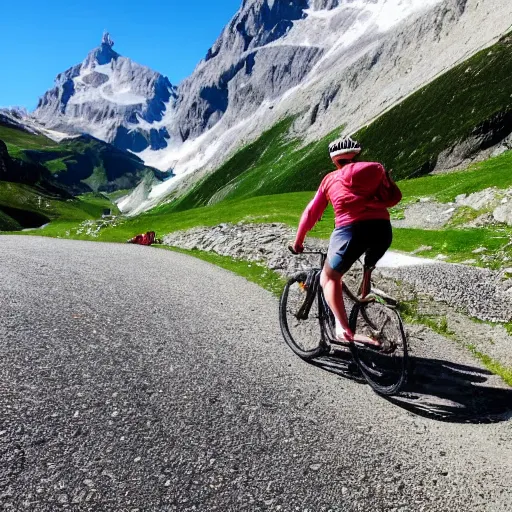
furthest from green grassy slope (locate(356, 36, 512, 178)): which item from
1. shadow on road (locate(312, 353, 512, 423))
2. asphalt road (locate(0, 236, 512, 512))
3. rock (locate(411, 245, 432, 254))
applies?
asphalt road (locate(0, 236, 512, 512))

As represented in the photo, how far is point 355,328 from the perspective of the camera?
8367 mm

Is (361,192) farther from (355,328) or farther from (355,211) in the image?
(355,328)

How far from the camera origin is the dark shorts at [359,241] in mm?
7828

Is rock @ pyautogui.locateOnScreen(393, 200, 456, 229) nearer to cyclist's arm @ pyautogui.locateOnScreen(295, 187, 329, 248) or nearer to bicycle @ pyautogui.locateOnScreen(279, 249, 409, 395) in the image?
bicycle @ pyautogui.locateOnScreen(279, 249, 409, 395)

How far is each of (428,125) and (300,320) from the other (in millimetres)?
102351

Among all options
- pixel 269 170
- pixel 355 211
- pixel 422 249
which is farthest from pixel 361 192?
pixel 269 170

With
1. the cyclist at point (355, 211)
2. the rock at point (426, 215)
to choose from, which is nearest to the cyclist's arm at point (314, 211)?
the cyclist at point (355, 211)

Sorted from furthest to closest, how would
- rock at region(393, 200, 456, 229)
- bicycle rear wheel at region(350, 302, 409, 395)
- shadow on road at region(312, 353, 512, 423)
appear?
1. rock at region(393, 200, 456, 229)
2. bicycle rear wheel at region(350, 302, 409, 395)
3. shadow on road at region(312, 353, 512, 423)

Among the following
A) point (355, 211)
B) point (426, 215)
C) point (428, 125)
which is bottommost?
point (355, 211)

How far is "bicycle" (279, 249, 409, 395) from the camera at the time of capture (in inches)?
302

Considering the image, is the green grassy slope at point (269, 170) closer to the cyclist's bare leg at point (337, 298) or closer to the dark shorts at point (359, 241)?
the cyclist's bare leg at point (337, 298)

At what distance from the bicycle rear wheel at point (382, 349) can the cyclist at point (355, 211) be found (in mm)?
189

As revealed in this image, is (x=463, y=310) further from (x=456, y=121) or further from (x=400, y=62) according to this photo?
(x=400, y=62)

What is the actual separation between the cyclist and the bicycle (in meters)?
0.24
